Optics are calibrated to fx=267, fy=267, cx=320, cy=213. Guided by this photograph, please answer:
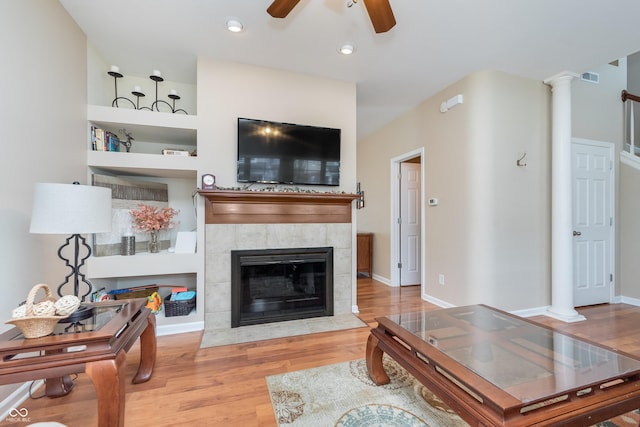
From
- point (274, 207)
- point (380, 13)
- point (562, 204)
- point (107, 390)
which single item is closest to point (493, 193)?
point (562, 204)

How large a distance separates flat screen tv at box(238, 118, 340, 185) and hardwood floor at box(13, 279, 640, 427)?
160cm

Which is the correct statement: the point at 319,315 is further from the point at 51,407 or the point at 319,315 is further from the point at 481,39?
the point at 481,39

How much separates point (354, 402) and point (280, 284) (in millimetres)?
1539

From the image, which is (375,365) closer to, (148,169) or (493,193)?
(493,193)

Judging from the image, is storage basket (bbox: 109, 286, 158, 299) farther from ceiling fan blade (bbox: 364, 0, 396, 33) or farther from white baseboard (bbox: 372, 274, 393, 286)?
white baseboard (bbox: 372, 274, 393, 286)

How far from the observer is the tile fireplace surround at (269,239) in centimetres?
266

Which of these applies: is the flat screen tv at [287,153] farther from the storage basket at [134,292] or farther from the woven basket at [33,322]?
the woven basket at [33,322]

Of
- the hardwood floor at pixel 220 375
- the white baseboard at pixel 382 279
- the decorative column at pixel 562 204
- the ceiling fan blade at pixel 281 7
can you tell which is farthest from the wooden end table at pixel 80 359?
the decorative column at pixel 562 204

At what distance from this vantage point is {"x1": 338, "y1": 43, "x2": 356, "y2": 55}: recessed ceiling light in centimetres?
248

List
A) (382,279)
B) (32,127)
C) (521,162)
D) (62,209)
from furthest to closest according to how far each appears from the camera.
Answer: (382,279)
(521,162)
(32,127)
(62,209)

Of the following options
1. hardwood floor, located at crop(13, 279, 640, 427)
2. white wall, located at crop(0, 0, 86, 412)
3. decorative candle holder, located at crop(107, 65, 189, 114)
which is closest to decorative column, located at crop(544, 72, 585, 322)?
hardwood floor, located at crop(13, 279, 640, 427)

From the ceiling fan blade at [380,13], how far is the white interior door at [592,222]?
3.25 metres

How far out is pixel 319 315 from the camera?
2984 mm

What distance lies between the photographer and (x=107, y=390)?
1184 mm
